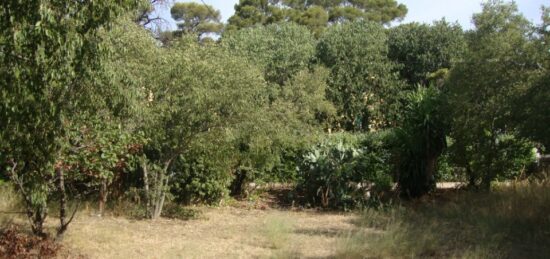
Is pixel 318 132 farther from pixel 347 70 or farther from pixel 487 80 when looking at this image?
pixel 347 70

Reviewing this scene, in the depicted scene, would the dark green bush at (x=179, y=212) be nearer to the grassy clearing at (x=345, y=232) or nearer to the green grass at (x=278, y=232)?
the grassy clearing at (x=345, y=232)

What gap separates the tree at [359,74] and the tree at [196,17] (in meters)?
14.1

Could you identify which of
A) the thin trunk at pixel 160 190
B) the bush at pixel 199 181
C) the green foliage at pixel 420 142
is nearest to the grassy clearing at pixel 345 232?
the thin trunk at pixel 160 190

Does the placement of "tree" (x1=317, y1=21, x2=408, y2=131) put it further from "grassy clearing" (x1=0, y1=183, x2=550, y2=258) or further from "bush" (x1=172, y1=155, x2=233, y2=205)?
"grassy clearing" (x1=0, y1=183, x2=550, y2=258)

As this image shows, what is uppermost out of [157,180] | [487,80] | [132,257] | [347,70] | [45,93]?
[347,70]

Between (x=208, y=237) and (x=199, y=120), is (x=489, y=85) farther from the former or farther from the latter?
(x=208, y=237)

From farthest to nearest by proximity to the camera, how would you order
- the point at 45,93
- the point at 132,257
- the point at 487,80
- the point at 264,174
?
the point at 264,174 < the point at 487,80 < the point at 132,257 < the point at 45,93

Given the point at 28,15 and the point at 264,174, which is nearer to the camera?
the point at 28,15

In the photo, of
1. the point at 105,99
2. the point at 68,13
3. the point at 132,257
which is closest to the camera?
the point at 68,13

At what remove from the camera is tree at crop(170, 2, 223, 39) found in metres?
39.4

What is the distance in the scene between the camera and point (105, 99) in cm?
724

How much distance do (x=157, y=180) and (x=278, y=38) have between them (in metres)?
16.9

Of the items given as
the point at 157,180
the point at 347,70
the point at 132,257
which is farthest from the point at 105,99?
the point at 347,70

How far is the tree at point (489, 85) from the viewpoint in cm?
1105
